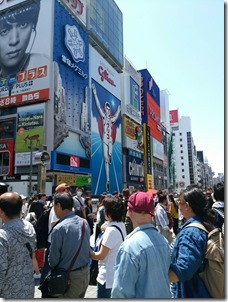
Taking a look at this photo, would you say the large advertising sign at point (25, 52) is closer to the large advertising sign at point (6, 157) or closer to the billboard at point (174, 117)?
the large advertising sign at point (6, 157)

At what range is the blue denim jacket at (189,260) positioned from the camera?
1952mm

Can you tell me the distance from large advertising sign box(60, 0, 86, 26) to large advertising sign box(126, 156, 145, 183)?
20.8 metres

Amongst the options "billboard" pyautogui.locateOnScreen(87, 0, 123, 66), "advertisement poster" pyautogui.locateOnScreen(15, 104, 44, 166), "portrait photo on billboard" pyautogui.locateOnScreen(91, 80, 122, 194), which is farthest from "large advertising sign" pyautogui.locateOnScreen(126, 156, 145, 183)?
"advertisement poster" pyautogui.locateOnScreen(15, 104, 44, 166)

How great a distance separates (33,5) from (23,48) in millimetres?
4694

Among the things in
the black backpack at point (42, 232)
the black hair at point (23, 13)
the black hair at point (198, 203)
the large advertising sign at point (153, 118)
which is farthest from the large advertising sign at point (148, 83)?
the black hair at point (198, 203)

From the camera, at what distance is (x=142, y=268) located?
1839mm

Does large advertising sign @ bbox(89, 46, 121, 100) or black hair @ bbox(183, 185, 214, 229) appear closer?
black hair @ bbox(183, 185, 214, 229)

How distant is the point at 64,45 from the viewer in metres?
28.0

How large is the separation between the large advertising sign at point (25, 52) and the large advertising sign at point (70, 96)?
108 cm

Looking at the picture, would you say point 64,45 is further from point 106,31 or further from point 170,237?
point 170,237

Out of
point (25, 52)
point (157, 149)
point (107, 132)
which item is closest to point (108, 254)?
point (25, 52)

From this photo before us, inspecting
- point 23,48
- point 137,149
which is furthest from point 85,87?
point 137,149

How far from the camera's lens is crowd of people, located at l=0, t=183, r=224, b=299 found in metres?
1.86

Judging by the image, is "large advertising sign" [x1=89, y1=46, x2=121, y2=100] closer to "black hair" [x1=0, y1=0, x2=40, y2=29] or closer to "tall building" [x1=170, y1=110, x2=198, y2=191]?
"black hair" [x1=0, y1=0, x2=40, y2=29]
